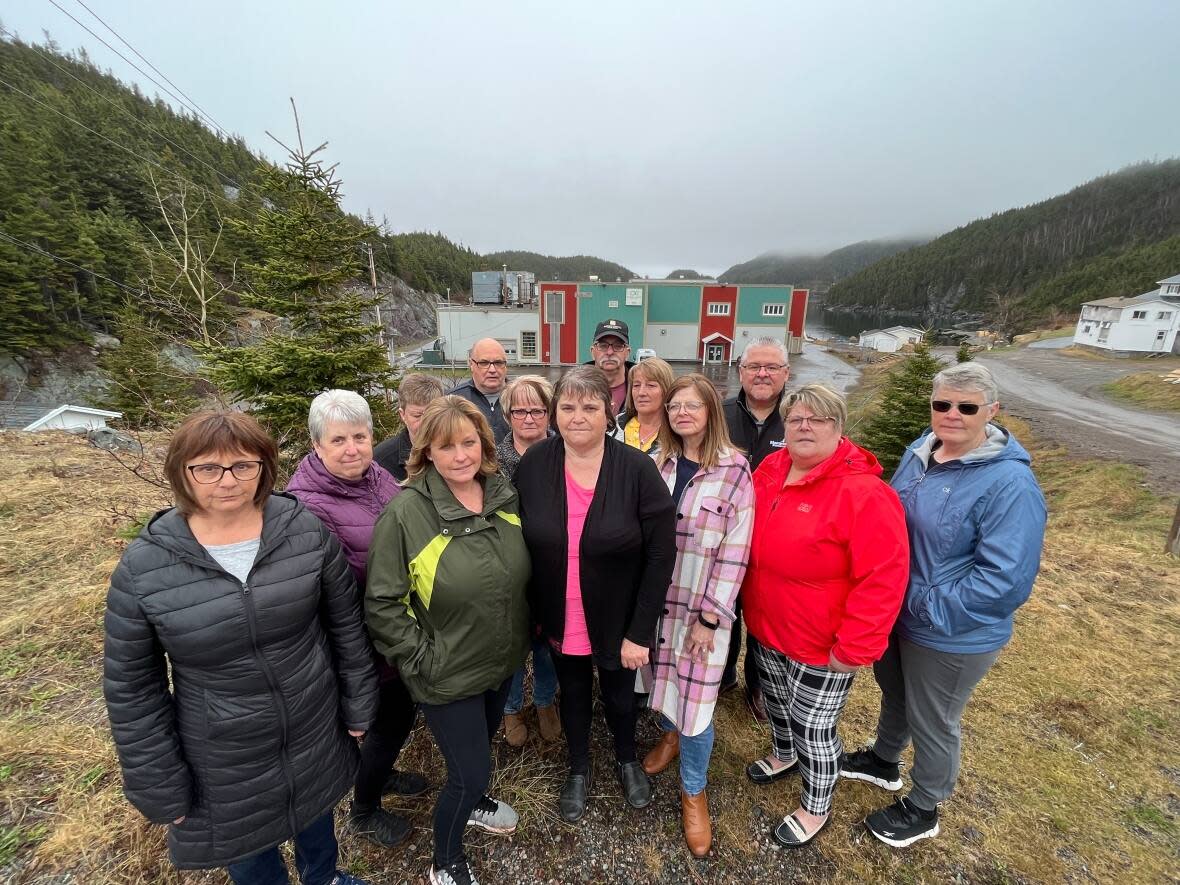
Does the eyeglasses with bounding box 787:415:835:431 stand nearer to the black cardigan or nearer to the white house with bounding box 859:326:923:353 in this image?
the black cardigan

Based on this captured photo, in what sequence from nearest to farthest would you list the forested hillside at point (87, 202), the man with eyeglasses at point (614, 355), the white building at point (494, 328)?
the man with eyeglasses at point (614, 355) < the forested hillside at point (87, 202) < the white building at point (494, 328)

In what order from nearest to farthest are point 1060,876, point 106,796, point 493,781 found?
point 1060,876
point 106,796
point 493,781

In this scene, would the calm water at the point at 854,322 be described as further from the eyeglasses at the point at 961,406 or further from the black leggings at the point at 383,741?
the black leggings at the point at 383,741

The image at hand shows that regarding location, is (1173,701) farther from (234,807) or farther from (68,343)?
(68,343)

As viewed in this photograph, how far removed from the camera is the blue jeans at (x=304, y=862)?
191 centimetres

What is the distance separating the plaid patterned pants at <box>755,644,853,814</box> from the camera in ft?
7.70

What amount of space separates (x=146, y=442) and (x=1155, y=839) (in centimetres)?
1576

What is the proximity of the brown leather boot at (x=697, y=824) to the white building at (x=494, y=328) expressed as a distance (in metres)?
33.9

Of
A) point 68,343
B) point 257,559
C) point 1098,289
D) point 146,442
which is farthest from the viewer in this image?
point 1098,289

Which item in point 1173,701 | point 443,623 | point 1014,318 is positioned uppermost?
point 1014,318

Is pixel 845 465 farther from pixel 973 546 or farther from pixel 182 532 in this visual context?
pixel 182 532

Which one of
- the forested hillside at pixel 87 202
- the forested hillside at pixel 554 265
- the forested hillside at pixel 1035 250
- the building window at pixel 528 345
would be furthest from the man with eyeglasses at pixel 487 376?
the forested hillside at pixel 554 265

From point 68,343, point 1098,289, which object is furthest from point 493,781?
point 1098,289

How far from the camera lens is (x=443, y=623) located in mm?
2018
